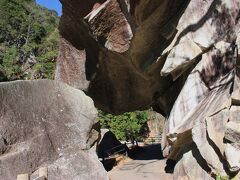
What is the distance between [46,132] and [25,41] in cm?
3212

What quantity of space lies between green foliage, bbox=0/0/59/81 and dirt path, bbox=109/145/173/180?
1740 centimetres

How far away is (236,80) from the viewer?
841 centimetres

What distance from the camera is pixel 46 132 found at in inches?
358

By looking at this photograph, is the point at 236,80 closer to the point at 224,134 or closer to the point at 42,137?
the point at 224,134

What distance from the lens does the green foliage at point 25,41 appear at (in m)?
32.6

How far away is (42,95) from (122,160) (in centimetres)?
661

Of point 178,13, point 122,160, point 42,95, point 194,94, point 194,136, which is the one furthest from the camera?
point 122,160

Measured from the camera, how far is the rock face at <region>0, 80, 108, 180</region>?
8.41 meters

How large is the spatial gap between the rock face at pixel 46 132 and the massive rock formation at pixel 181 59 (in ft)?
7.00

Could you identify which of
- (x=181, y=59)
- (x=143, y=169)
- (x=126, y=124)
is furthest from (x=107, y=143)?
(x=181, y=59)

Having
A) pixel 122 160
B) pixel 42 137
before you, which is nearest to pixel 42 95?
pixel 42 137

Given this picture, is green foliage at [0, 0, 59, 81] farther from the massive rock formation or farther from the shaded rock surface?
the massive rock formation

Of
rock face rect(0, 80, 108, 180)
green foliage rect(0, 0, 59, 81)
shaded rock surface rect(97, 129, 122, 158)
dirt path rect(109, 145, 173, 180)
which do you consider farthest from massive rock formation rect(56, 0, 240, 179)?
green foliage rect(0, 0, 59, 81)

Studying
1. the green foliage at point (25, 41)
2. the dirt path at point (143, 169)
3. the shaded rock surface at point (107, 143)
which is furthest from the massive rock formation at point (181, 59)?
the green foliage at point (25, 41)
